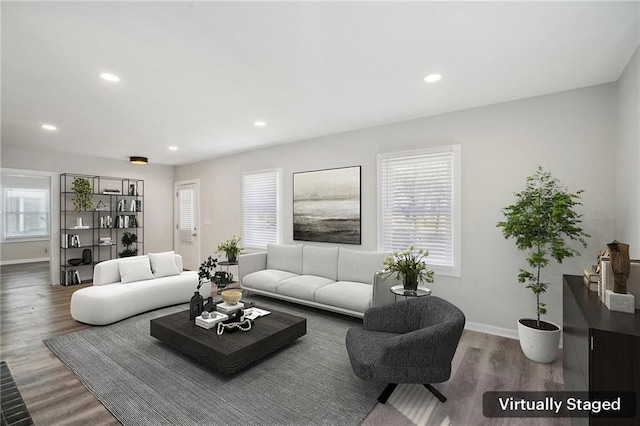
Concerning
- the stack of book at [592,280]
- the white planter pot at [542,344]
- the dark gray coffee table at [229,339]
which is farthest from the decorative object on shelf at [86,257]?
the stack of book at [592,280]

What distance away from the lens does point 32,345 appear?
316cm

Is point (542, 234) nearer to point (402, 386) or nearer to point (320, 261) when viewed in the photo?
point (402, 386)

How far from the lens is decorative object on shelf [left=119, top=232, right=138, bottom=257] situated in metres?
6.63

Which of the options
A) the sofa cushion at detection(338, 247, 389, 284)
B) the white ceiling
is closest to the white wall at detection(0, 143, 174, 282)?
the white ceiling

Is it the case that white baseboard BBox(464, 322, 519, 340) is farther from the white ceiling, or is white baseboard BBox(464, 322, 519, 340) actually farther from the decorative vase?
the white ceiling

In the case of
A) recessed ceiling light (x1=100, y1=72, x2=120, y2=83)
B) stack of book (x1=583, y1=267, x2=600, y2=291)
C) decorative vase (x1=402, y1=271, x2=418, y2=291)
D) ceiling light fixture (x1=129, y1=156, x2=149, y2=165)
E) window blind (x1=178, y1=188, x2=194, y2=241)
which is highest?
recessed ceiling light (x1=100, y1=72, x2=120, y2=83)

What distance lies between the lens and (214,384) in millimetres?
2441

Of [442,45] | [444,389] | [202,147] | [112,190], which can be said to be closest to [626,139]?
[442,45]

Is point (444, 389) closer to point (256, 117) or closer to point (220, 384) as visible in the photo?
point (220, 384)

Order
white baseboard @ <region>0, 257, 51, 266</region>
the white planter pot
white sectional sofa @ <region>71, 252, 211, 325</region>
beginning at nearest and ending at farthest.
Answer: the white planter pot < white sectional sofa @ <region>71, 252, 211, 325</region> < white baseboard @ <region>0, 257, 51, 266</region>

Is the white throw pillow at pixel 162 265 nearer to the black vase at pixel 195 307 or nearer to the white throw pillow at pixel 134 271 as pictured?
the white throw pillow at pixel 134 271

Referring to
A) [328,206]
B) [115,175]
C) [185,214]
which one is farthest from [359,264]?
[115,175]

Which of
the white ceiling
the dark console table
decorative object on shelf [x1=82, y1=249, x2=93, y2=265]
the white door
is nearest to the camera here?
the dark console table

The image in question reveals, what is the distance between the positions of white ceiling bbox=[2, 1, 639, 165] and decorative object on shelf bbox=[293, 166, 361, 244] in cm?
106
